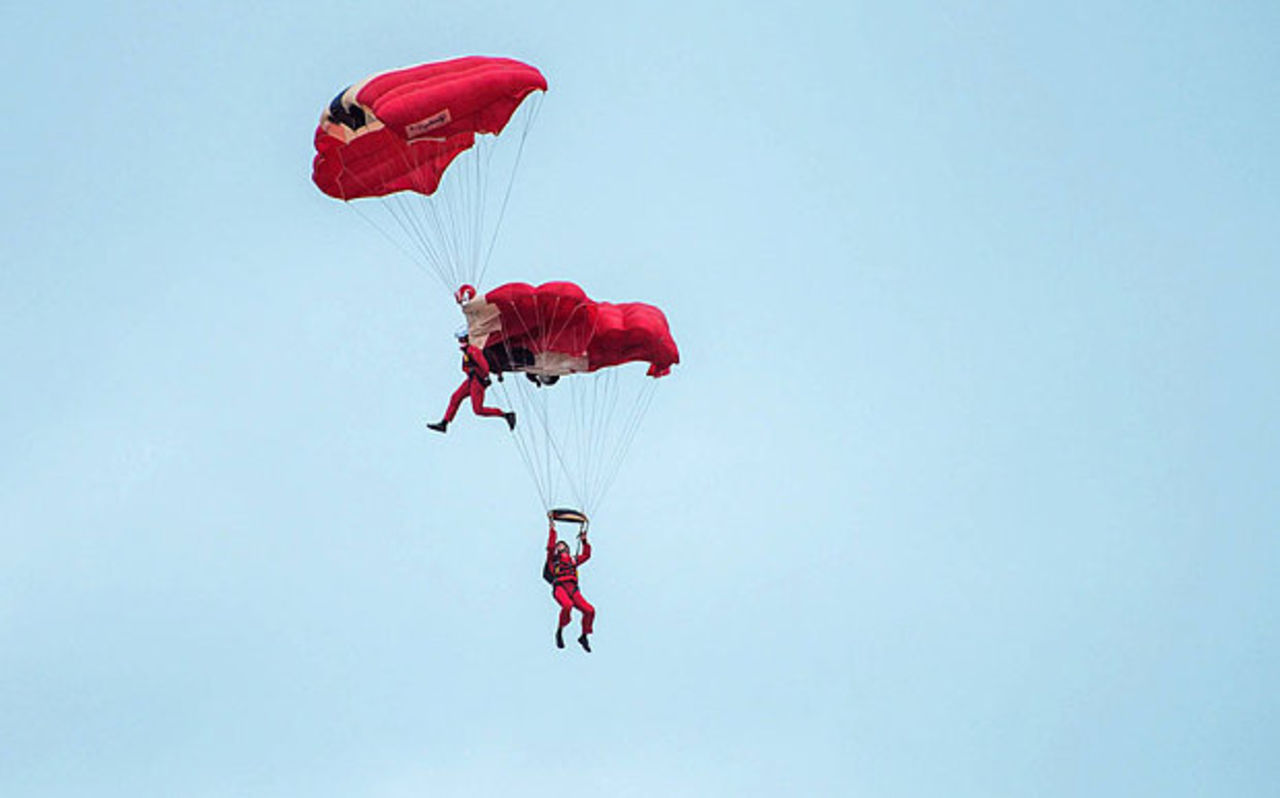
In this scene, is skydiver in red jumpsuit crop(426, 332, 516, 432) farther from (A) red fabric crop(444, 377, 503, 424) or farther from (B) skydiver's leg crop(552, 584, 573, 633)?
(B) skydiver's leg crop(552, 584, 573, 633)

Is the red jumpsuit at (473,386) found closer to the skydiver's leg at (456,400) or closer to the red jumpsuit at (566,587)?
the skydiver's leg at (456,400)

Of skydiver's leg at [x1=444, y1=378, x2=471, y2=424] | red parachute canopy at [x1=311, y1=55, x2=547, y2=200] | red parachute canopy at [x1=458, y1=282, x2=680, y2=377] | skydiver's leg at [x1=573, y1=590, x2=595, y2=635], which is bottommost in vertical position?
skydiver's leg at [x1=573, y1=590, x2=595, y2=635]

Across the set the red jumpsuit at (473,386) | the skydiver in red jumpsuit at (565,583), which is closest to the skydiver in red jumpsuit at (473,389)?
the red jumpsuit at (473,386)

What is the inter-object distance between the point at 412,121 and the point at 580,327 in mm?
4534

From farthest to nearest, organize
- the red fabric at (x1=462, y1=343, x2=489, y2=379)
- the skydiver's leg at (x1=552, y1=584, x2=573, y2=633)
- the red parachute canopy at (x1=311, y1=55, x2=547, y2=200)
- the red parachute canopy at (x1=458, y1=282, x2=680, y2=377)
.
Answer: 1. the red parachute canopy at (x1=458, y1=282, x2=680, y2=377)
2. the skydiver's leg at (x1=552, y1=584, x2=573, y2=633)
3. the red fabric at (x1=462, y1=343, x2=489, y2=379)
4. the red parachute canopy at (x1=311, y1=55, x2=547, y2=200)

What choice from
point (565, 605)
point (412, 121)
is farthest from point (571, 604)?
point (412, 121)

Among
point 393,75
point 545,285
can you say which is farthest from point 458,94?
point 545,285

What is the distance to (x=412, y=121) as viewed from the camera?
3170cm

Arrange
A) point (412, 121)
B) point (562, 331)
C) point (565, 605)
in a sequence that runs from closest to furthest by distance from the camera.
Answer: point (412, 121) → point (565, 605) → point (562, 331)

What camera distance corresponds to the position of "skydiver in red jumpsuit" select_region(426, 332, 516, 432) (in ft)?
107

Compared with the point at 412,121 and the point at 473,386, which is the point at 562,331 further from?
the point at 412,121

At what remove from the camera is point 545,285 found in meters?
33.3

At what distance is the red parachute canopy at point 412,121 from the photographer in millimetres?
31906

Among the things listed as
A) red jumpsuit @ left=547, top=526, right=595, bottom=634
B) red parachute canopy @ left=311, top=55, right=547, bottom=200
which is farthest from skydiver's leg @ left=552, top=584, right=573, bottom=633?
red parachute canopy @ left=311, top=55, right=547, bottom=200
